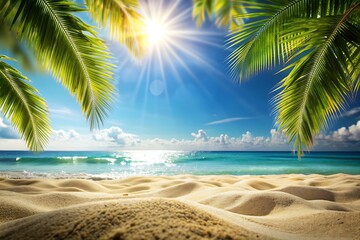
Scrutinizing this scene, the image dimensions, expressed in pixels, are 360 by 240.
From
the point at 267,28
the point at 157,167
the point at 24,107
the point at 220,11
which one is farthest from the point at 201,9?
the point at 157,167

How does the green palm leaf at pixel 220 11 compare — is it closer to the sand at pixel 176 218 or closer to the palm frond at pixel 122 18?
the palm frond at pixel 122 18

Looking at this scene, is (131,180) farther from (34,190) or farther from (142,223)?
(142,223)

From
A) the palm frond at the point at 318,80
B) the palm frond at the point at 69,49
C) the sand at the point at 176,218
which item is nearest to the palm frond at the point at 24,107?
the palm frond at the point at 69,49

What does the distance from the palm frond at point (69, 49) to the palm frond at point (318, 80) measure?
2558mm

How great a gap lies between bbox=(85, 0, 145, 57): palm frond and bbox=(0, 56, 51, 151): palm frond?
7.11 ft

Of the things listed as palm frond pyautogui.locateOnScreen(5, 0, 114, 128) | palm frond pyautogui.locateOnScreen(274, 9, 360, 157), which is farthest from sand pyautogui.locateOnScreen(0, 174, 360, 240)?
palm frond pyautogui.locateOnScreen(5, 0, 114, 128)

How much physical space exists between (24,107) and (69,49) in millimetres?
2216

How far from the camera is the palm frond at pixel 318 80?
Result: 8.54 feet

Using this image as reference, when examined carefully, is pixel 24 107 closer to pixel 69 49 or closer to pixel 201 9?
pixel 69 49

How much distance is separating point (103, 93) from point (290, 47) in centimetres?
272

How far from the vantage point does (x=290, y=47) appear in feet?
10.5

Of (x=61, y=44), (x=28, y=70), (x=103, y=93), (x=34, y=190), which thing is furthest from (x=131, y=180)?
(x=61, y=44)

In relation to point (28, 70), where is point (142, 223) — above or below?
below

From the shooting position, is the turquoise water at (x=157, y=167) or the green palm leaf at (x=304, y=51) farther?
the turquoise water at (x=157, y=167)
